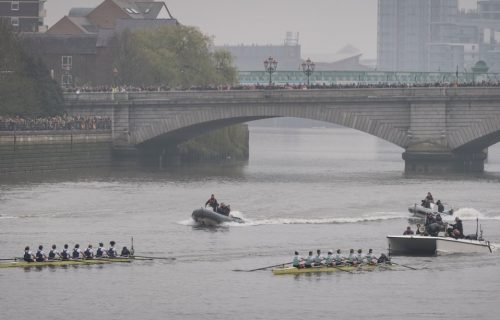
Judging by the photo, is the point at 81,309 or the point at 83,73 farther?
the point at 83,73

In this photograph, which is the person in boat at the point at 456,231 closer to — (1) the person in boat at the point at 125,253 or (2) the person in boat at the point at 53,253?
(1) the person in boat at the point at 125,253

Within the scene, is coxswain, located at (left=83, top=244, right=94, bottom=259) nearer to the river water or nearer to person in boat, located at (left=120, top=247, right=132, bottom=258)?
the river water

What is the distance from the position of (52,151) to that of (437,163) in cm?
3202

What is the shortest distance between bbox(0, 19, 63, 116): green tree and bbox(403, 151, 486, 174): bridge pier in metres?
31.2

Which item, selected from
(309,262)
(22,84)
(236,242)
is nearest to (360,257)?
(309,262)

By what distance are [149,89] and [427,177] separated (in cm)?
3187

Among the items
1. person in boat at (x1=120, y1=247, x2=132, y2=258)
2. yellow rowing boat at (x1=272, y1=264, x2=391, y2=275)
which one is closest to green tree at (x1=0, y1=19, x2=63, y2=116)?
person in boat at (x1=120, y1=247, x2=132, y2=258)

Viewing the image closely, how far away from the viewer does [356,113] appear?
148 metres


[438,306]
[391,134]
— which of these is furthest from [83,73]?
[438,306]

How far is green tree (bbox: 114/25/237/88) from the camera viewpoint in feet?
550

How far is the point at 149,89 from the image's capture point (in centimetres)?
15825

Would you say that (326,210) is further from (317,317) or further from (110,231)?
(317,317)

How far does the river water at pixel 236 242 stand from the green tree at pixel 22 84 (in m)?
9.73

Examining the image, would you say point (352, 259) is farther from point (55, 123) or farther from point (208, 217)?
point (55, 123)
